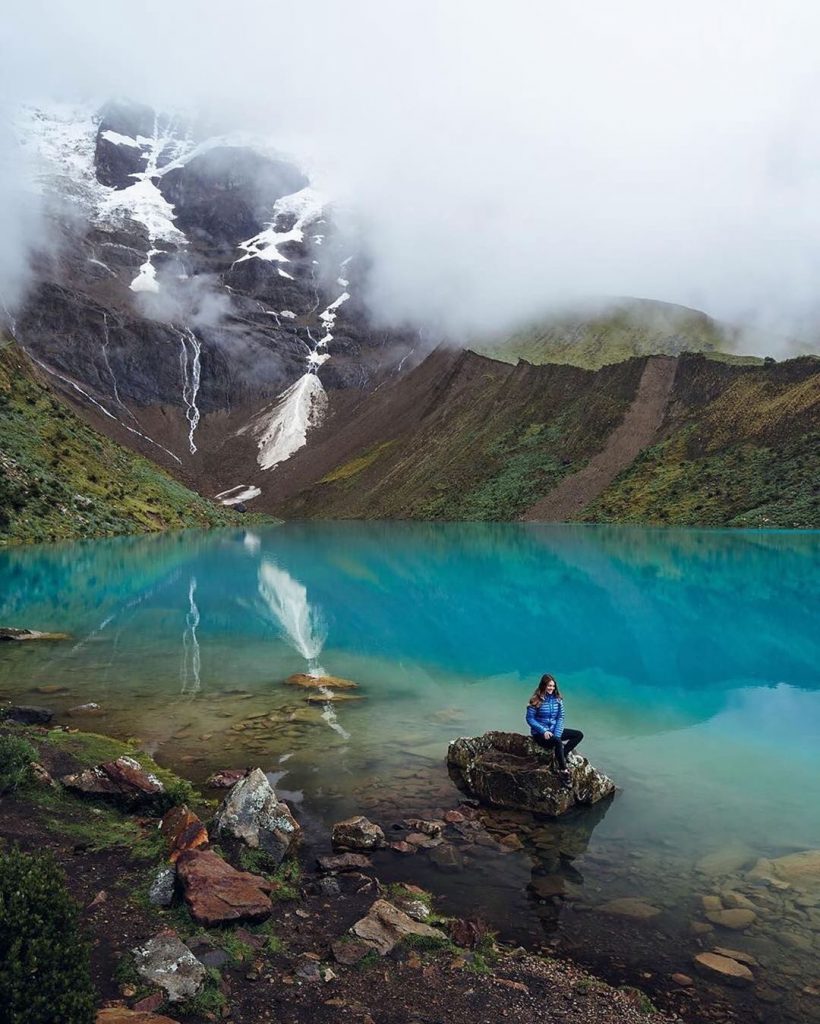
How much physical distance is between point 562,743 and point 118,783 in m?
8.82

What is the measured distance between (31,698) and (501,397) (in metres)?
170

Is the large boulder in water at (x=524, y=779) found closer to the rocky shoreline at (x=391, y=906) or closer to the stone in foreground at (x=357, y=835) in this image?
the rocky shoreline at (x=391, y=906)

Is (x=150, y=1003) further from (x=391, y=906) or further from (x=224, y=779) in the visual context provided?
(x=224, y=779)

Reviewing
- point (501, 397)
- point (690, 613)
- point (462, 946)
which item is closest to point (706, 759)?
point (462, 946)

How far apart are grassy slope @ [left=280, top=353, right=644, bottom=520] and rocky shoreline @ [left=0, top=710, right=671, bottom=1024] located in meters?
134

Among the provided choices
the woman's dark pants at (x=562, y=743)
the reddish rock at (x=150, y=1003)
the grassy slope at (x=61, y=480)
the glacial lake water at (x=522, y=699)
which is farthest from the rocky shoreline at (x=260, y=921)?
the grassy slope at (x=61, y=480)

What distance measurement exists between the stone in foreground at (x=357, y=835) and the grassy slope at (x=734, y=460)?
101 meters

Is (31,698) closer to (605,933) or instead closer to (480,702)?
(480,702)

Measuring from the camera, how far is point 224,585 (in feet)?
169

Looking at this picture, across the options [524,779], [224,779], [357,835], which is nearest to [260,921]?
[357,835]

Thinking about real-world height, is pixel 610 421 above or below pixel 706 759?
above

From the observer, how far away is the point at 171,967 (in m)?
7.88

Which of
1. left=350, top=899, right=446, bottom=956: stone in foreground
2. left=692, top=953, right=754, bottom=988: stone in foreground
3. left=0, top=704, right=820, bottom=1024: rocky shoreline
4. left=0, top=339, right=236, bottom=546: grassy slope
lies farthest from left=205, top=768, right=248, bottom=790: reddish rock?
left=0, top=339, right=236, bottom=546: grassy slope

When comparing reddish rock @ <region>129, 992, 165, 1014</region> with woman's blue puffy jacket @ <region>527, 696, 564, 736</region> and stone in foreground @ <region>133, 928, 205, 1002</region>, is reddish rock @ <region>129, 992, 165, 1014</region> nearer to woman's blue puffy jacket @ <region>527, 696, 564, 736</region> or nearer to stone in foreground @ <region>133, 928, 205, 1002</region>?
stone in foreground @ <region>133, 928, 205, 1002</region>
